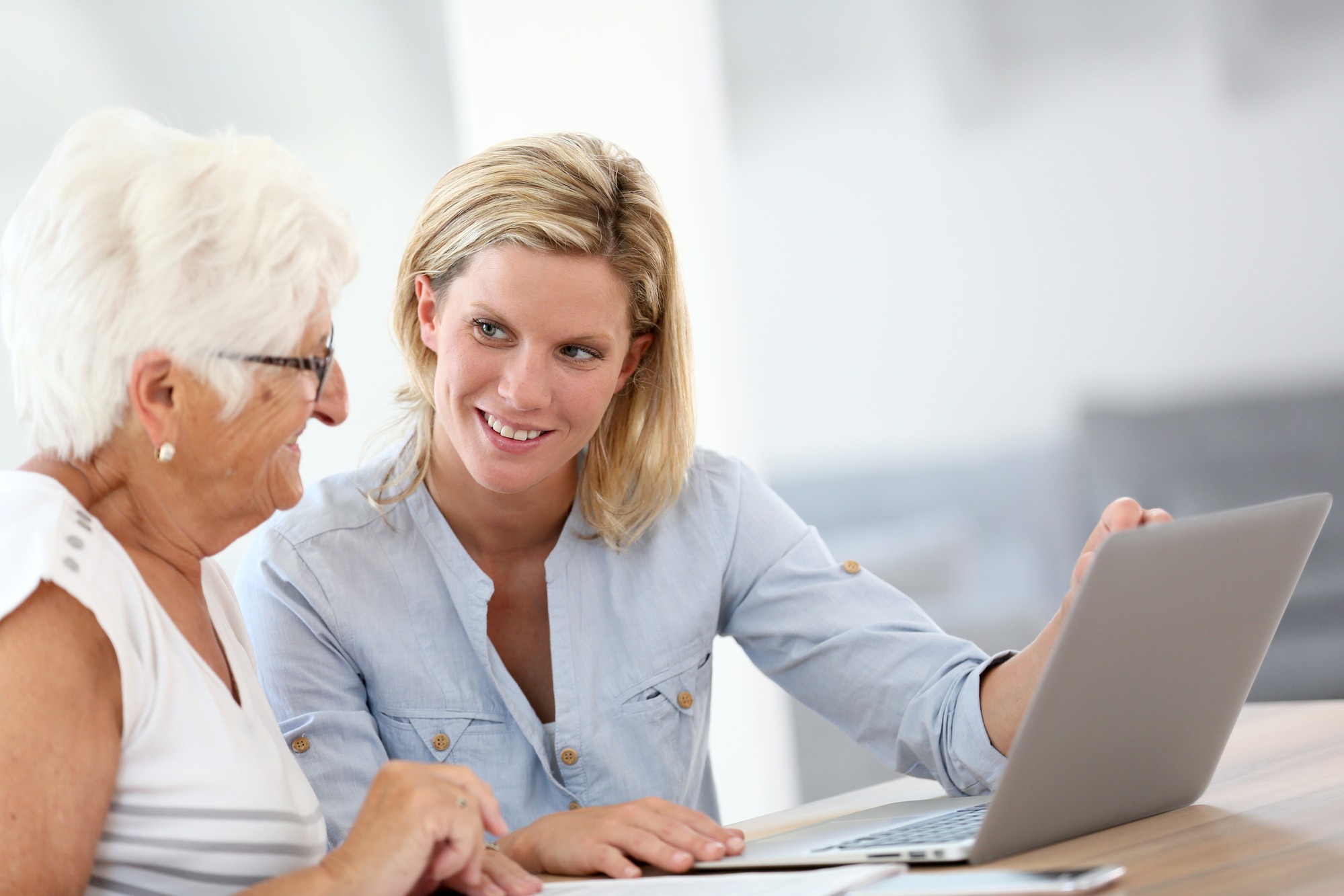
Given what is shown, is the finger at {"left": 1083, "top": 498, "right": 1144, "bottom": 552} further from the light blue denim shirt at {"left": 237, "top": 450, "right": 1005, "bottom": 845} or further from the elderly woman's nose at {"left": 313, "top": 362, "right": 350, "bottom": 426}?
the elderly woman's nose at {"left": 313, "top": 362, "right": 350, "bottom": 426}

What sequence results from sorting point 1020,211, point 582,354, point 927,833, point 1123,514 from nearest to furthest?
point 927,833
point 1123,514
point 582,354
point 1020,211

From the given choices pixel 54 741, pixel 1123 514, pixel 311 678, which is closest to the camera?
pixel 54 741

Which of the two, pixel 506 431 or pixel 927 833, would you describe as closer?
pixel 927 833

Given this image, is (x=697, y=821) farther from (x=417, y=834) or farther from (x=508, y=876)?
(x=417, y=834)

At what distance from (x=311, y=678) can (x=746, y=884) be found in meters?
0.65

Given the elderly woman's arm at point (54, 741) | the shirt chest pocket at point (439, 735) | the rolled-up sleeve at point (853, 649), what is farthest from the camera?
the shirt chest pocket at point (439, 735)

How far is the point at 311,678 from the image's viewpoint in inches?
53.6

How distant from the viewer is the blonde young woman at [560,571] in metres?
1.38

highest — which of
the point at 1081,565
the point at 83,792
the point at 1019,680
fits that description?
the point at 83,792

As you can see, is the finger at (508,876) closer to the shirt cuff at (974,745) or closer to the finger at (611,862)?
the finger at (611,862)

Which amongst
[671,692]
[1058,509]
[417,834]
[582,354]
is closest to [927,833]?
[417,834]

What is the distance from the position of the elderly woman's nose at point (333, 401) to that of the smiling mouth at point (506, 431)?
320 millimetres

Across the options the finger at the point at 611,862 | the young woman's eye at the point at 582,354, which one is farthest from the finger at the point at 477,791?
the young woman's eye at the point at 582,354

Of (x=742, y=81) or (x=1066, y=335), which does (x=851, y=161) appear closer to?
(x=742, y=81)
